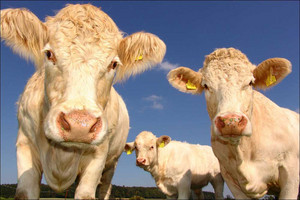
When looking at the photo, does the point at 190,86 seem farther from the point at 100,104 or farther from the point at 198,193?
the point at 198,193

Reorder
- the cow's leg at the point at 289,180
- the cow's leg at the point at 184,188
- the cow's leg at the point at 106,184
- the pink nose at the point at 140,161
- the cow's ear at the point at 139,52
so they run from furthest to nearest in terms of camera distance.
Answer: the cow's leg at the point at 184,188 → the pink nose at the point at 140,161 → the cow's leg at the point at 106,184 → the cow's leg at the point at 289,180 → the cow's ear at the point at 139,52

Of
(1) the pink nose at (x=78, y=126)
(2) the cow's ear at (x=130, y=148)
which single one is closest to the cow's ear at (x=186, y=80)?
(1) the pink nose at (x=78, y=126)

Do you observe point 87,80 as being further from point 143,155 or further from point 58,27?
point 143,155

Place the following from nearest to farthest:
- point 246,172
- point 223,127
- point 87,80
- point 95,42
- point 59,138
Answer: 1. point 59,138
2. point 87,80
3. point 95,42
4. point 223,127
5. point 246,172

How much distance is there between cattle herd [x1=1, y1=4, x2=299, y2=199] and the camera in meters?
3.10

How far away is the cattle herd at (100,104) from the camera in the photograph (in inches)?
122

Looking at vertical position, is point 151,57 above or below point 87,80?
above

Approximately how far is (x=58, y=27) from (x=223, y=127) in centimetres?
250

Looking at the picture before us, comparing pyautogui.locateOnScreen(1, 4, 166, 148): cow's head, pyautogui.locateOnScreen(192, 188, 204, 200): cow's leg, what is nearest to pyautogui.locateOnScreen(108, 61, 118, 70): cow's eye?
pyautogui.locateOnScreen(1, 4, 166, 148): cow's head

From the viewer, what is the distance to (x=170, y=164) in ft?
36.1

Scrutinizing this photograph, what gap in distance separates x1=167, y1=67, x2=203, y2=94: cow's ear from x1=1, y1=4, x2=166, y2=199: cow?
158 cm

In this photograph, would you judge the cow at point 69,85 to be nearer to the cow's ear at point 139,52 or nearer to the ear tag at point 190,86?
the cow's ear at point 139,52

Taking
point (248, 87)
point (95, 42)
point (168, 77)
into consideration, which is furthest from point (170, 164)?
point (95, 42)

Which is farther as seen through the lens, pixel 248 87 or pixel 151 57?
pixel 248 87
